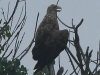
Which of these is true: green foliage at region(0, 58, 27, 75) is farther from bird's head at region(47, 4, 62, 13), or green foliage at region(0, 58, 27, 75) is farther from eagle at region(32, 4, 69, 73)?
bird's head at region(47, 4, 62, 13)

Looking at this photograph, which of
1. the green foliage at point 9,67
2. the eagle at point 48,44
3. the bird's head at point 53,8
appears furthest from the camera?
the bird's head at point 53,8

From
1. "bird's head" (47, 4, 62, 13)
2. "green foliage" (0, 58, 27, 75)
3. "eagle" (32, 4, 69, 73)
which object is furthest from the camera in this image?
"bird's head" (47, 4, 62, 13)

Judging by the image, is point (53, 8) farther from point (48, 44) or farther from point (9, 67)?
point (9, 67)

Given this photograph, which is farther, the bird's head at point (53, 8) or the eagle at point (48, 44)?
the bird's head at point (53, 8)

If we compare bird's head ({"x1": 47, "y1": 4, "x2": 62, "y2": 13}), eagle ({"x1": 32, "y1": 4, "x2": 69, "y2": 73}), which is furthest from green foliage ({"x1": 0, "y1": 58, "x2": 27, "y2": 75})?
bird's head ({"x1": 47, "y1": 4, "x2": 62, "y2": 13})

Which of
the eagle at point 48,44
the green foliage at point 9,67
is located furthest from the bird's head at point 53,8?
the green foliage at point 9,67

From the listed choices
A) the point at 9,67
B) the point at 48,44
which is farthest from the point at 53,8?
the point at 9,67

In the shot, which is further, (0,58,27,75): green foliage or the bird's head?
the bird's head

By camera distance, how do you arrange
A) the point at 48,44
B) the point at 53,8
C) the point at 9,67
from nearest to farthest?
1. the point at 9,67
2. the point at 48,44
3. the point at 53,8

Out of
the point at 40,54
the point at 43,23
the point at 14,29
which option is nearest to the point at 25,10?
the point at 14,29

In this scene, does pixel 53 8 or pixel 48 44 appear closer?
pixel 48 44

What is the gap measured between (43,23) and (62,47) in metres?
0.78

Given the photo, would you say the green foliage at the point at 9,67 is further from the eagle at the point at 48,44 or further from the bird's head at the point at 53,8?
the bird's head at the point at 53,8

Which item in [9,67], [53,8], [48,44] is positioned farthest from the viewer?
[53,8]
